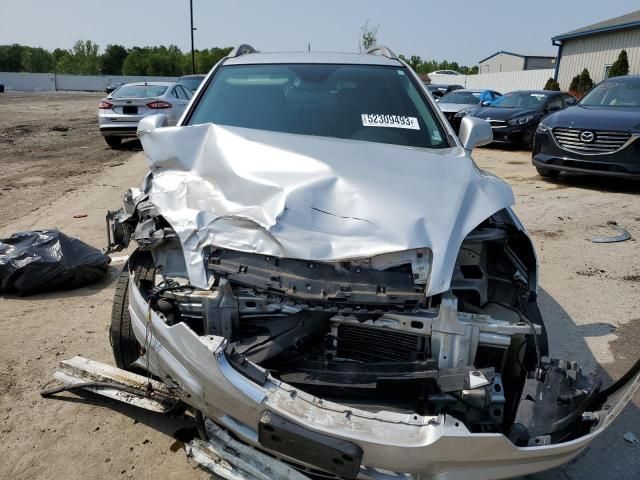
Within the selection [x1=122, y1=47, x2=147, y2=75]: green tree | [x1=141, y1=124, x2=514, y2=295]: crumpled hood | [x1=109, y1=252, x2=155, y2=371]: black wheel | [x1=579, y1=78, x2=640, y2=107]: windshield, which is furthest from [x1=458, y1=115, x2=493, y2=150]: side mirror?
[x1=122, y1=47, x2=147, y2=75]: green tree

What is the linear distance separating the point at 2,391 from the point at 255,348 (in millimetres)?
1766

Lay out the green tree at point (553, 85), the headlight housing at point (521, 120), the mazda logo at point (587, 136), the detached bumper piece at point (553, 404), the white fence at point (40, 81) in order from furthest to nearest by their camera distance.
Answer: the white fence at point (40, 81), the green tree at point (553, 85), the headlight housing at point (521, 120), the mazda logo at point (587, 136), the detached bumper piece at point (553, 404)

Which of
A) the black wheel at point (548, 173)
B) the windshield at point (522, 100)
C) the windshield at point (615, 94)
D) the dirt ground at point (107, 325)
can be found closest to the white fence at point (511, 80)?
the windshield at point (522, 100)

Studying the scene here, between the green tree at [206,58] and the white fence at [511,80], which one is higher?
the green tree at [206,58]

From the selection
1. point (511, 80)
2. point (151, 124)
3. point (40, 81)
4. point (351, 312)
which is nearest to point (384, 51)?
point (151, 124)

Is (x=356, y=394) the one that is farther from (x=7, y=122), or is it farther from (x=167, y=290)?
(x=7, y=122)

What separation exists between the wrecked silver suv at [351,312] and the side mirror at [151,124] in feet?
1.23

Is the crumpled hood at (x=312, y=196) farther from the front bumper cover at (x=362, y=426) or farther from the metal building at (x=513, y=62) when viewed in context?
the metal building at (x=513, y=62)

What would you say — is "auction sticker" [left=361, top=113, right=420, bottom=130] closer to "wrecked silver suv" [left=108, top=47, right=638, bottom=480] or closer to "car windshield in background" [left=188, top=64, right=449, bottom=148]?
"car windshield in background" [left=188, top=64, right=449, bottom=148]

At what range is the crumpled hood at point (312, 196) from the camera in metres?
2.12

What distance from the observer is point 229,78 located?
3.72 m

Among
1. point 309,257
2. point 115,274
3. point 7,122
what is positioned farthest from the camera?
point 7,122

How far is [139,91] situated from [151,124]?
383 inches

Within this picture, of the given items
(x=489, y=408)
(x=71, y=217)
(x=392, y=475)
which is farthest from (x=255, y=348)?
(x=71, y=217)
